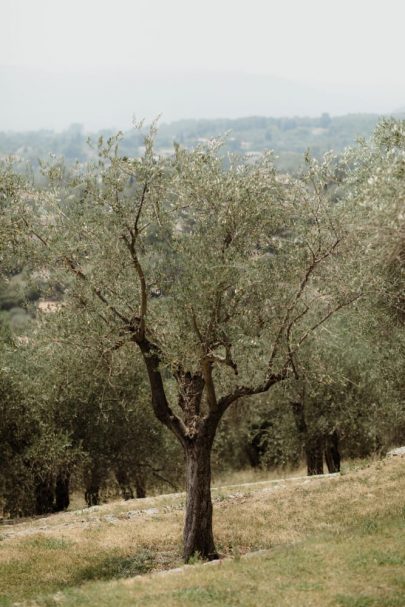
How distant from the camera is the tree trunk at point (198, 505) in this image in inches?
759

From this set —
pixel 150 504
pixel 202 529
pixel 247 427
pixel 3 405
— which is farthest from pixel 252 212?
pixel 247 427

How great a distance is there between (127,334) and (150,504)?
12.5 metres

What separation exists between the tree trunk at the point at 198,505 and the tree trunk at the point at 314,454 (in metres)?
17.8

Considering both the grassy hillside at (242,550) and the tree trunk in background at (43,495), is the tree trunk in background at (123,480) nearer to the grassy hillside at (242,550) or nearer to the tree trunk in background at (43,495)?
the tree trunk in background at (43,495)

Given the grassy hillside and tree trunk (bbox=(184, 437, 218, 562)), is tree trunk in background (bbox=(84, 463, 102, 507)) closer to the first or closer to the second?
the grassy hillside

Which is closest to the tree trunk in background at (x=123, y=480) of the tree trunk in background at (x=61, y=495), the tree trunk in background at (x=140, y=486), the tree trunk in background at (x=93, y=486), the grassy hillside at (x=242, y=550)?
the tree trunk in background at (x=140, y=486)

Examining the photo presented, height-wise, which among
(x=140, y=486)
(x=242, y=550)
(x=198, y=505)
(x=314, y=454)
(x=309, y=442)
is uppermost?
(x=198, y=505)

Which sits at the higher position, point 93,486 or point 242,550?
point 242,550

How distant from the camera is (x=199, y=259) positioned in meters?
17.8

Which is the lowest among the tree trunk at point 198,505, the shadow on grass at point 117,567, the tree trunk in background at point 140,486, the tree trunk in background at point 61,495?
the tree trunk in background at point 140,486

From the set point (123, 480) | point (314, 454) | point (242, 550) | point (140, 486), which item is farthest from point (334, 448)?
point (242, 550)

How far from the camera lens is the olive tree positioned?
17734 mm

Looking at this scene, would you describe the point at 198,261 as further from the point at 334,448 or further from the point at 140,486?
the point at 140,486

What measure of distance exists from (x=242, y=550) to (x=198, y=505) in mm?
2206
